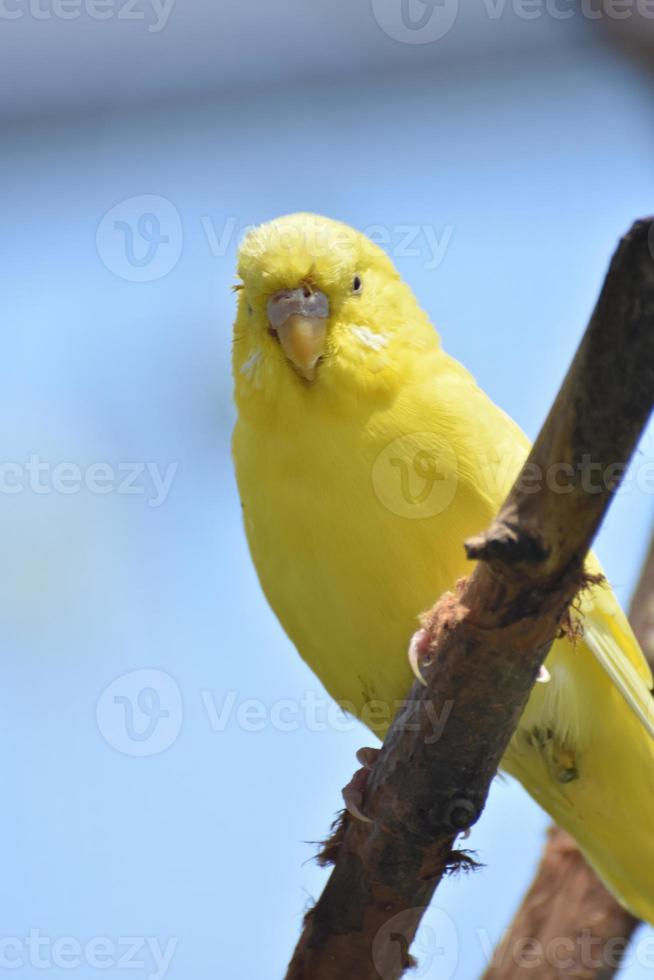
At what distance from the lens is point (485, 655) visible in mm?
3490

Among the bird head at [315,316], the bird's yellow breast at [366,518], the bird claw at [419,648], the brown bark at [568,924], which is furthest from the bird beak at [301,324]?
the brown bark at [568,924]

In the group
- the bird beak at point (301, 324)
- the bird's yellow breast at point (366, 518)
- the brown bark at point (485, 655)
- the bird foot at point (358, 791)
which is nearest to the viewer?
the brown bark at point (485, 655)

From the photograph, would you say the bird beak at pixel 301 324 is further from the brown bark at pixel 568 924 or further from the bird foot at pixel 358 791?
the brown bark at pixel 568 924

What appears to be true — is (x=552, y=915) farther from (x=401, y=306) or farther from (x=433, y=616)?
(x=401, y=306)

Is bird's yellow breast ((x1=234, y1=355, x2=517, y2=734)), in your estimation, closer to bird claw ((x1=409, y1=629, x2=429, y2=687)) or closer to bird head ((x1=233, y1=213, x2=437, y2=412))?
bird head ((x1=233, y1=213, x2=437, y2=412))

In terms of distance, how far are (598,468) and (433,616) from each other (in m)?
1.17

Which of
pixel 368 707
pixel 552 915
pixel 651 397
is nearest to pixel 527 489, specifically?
pixel 651 397

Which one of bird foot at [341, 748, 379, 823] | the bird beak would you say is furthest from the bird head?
bird foot at [341, 748, 379, 823]

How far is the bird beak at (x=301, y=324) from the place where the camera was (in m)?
4.69

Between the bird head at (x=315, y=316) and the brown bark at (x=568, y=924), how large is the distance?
84.5 inches

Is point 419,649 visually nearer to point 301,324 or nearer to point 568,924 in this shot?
point 301,324

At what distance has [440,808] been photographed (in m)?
3.89

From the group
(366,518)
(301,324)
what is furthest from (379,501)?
(301,324)

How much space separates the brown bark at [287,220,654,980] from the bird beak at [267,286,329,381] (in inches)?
51.9
